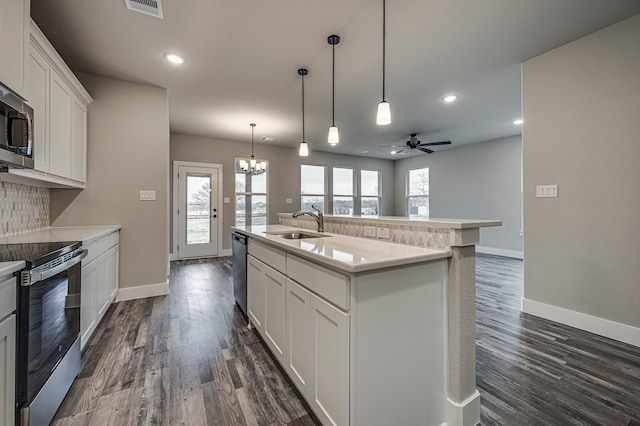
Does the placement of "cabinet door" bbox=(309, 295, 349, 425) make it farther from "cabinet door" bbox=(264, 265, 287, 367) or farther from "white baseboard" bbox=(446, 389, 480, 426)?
"white baseboard" bbox=(446, 389, 480, 426)

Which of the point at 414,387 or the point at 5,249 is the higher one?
the point at 5,249

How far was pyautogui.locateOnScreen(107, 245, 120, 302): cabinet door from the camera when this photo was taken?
2.82 meters

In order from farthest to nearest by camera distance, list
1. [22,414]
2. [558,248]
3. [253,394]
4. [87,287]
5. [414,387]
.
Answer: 1. [558,248]
2. [87,287]
3. [253,394]
4. [414,387]
5. [22,414]

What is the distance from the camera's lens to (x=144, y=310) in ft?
9.76

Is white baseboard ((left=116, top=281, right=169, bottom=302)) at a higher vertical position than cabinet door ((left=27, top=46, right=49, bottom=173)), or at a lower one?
lower

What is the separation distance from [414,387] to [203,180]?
589cm

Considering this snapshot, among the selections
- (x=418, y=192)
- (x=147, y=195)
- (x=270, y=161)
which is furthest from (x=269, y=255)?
(x=418, y=192)

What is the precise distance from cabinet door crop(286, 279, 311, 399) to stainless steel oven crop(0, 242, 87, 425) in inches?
47.2

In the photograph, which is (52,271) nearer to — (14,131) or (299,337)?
(14,131)

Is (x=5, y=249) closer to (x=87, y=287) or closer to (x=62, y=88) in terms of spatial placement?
(x=87, y=287)

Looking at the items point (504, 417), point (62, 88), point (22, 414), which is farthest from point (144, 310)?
point (504, 417)

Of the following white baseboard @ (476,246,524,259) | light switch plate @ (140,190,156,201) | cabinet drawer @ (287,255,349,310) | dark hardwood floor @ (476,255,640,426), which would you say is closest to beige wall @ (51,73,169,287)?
light switch plate @ (140,190,156,201)

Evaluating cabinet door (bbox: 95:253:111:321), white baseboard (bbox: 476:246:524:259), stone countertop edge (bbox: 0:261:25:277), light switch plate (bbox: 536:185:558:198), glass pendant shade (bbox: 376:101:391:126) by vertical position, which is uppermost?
glass pendant shade (bbox: 376:101:391:126)

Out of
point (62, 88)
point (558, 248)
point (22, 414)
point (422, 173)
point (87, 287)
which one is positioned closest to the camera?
point (22, 414)
